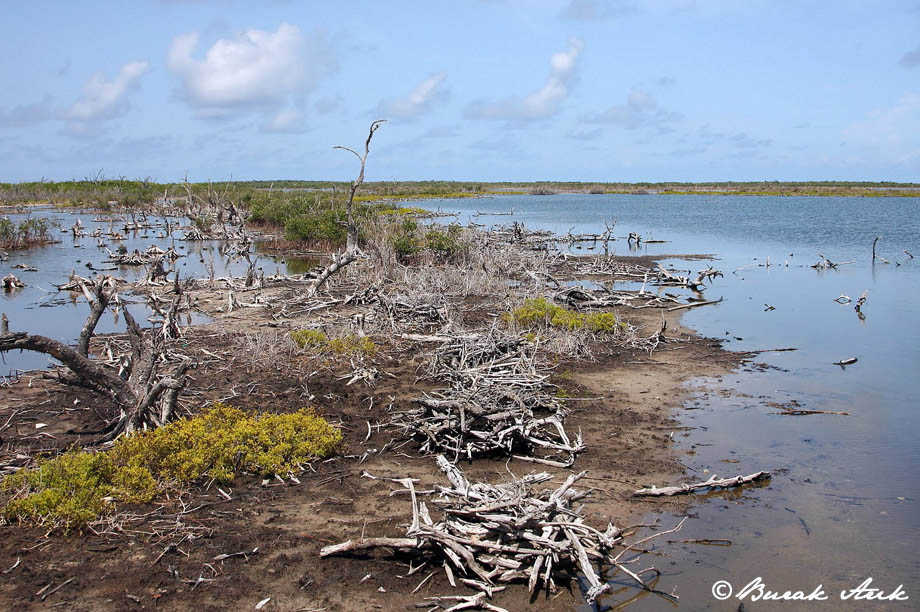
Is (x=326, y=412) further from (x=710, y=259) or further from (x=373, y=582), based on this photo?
(x=710, y=259)

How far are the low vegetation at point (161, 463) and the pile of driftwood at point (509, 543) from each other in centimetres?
182

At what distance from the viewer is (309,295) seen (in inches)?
656

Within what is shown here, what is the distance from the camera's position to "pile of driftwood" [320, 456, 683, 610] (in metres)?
5.35

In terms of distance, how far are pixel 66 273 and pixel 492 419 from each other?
21548 millimetres

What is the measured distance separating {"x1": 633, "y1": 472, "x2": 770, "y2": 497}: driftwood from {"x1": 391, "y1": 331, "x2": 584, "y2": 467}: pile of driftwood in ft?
Answer: 3.08

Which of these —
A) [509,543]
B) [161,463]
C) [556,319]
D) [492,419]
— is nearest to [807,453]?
[492,419]

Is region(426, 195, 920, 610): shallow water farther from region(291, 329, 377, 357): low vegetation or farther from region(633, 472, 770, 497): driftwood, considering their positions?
region(291, 329, 377, 357): low vegetation

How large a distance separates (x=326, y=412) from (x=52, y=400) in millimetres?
3643

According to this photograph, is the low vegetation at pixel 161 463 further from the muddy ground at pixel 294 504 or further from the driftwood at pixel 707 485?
the driftwood at pixel 707 485

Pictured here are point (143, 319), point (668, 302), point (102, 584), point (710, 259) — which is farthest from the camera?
point (710, 259)

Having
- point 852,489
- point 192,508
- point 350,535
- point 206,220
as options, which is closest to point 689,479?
point 852,489

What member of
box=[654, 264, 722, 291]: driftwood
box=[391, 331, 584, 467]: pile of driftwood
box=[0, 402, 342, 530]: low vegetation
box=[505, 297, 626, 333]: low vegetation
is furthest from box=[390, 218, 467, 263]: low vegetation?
box=[0, 402, 342, 530]: low vegetation

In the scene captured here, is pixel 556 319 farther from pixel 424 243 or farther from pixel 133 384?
pixel 424 243

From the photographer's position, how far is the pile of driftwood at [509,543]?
5.35 meters
